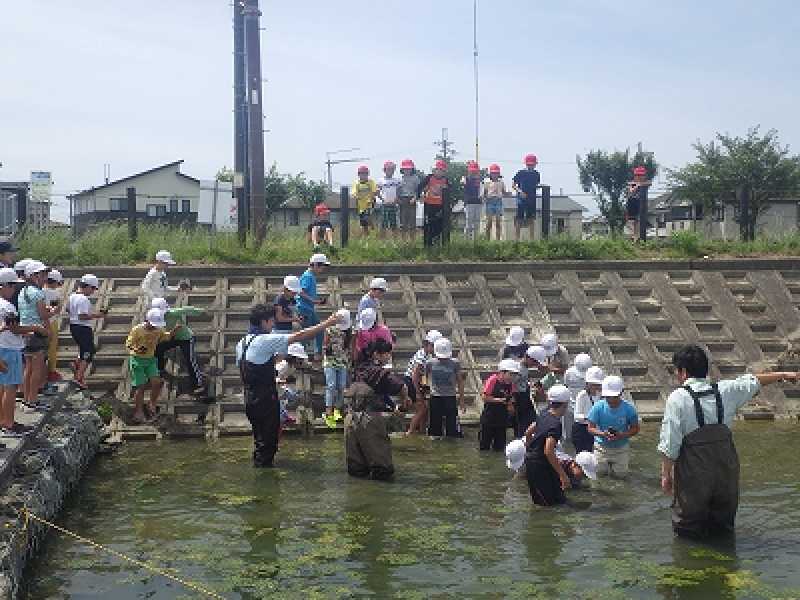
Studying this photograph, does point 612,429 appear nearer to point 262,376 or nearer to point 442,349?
point 442,349

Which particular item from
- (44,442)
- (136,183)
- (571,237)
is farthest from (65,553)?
(136,183)

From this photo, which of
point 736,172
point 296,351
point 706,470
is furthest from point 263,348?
point 736,172

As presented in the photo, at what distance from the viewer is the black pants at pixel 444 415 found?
14109 millimetres

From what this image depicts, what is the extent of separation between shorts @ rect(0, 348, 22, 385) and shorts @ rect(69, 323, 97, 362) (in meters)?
4.32

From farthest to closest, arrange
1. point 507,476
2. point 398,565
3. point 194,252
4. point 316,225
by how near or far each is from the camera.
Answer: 1. point 316,225
2. point 194,252
3. point 507,476
4. point 398,565

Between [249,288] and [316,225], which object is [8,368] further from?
[316,225]

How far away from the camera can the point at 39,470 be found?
968cm

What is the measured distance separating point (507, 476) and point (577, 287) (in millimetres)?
7901

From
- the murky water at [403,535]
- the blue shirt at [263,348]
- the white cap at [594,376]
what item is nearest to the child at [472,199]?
the murky water at [403,535]

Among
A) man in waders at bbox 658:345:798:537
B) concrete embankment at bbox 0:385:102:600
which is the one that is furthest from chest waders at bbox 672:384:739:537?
concrete embankment at bbox 0:385:102:600

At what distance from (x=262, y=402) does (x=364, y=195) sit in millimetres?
10064

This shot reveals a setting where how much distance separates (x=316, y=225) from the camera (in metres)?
20.9

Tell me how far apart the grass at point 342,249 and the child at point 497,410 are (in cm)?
672

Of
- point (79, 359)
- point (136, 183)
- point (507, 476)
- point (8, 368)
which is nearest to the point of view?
point (8, 368)
